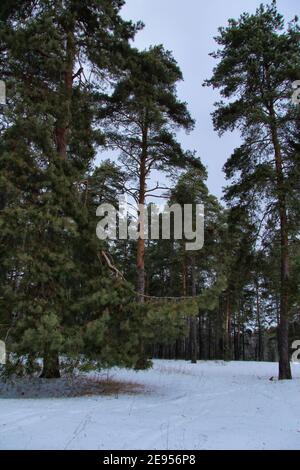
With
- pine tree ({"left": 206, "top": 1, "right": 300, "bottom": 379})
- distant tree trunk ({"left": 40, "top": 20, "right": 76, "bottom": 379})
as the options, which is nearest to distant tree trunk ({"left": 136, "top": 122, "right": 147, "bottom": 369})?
pine tree ({"left": 206, "top": 1, "right": 300, "bottom": 379})

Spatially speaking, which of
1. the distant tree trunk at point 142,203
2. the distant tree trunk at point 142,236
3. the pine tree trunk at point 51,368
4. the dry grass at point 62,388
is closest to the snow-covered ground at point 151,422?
the dry grass at point 62,388

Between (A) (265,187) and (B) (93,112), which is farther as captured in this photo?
(A) (265,187)

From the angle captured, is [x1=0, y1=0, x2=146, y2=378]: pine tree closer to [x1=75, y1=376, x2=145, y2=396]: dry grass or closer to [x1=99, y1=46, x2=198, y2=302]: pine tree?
[x1=75, y1=376, x2=145, y2=396]: dry grass

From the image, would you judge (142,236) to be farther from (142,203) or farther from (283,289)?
(283,289)

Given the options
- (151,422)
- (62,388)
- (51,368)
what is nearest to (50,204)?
(51,368)

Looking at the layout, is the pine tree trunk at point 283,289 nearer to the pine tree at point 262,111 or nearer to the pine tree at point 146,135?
the pine tree at point 262,111

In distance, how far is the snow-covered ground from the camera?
4863 mm

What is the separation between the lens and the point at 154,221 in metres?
23.1


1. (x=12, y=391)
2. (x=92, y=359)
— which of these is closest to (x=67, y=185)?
(x=92, y=359)

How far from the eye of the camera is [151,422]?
6047 millimetres

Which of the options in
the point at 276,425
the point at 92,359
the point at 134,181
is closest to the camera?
the point at 276,425
